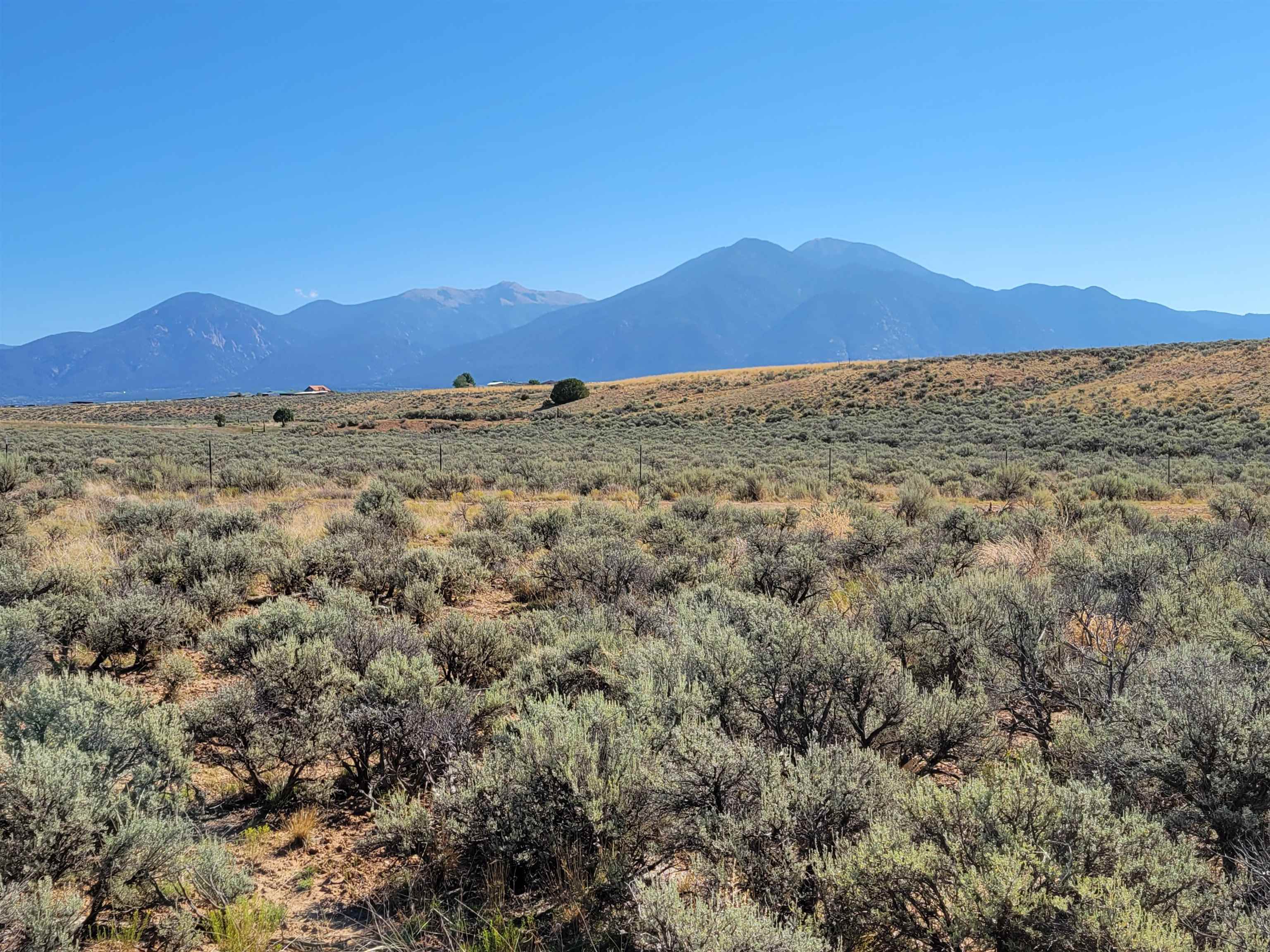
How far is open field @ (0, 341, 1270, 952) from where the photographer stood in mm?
2562

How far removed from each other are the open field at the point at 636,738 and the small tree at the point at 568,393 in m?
54.3

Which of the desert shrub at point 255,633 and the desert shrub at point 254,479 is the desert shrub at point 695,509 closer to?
the desert shrub at point 255,633

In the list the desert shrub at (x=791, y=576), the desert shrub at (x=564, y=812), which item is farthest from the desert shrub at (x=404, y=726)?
the desert shrub at (x=791, y=576)

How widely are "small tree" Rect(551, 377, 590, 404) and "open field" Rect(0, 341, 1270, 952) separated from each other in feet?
178

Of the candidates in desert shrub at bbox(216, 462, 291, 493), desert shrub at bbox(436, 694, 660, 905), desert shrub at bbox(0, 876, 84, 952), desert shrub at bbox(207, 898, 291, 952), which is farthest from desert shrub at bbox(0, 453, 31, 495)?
desert shrub at bbox(436, 694, 660, 905)

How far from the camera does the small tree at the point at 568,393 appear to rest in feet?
211

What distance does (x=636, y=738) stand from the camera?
3.39 m

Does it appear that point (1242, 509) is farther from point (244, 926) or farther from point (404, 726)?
point (244, 926)

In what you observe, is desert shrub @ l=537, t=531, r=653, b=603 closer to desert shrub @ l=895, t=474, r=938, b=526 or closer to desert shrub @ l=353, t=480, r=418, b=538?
desert shrub @ l=353, t=480, r=418, b=538

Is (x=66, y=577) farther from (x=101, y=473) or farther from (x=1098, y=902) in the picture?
(x=101, y=473)

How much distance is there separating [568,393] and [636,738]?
62.3 metres

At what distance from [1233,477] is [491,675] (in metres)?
24.0

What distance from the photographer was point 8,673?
15.6 feet

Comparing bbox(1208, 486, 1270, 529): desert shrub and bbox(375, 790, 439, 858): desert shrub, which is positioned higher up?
bbox(375, 790, 439, 858): desert shrub
